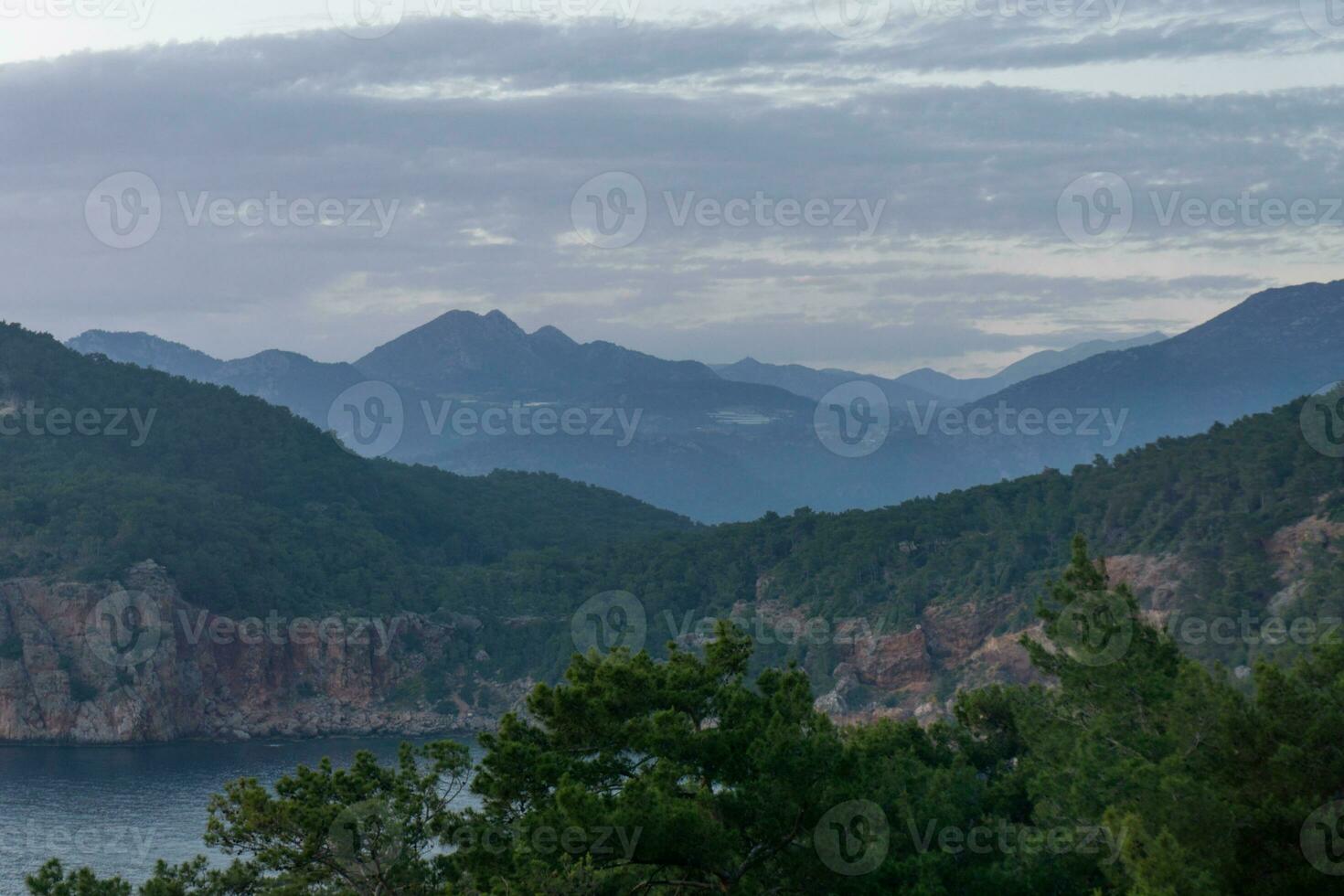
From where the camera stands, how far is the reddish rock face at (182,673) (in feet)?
196

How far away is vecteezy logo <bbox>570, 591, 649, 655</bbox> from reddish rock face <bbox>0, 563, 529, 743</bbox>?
13.8ft

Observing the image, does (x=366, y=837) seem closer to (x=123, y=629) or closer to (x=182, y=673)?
(x=123, y=629)

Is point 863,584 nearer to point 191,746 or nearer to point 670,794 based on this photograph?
point 191,746

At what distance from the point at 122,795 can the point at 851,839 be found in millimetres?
38608

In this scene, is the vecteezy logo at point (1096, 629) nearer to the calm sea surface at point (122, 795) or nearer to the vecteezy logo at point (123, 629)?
the calm sea surface at point (122, 795)

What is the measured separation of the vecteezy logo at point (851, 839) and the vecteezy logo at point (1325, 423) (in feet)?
134

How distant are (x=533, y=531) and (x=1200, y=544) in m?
47.3
